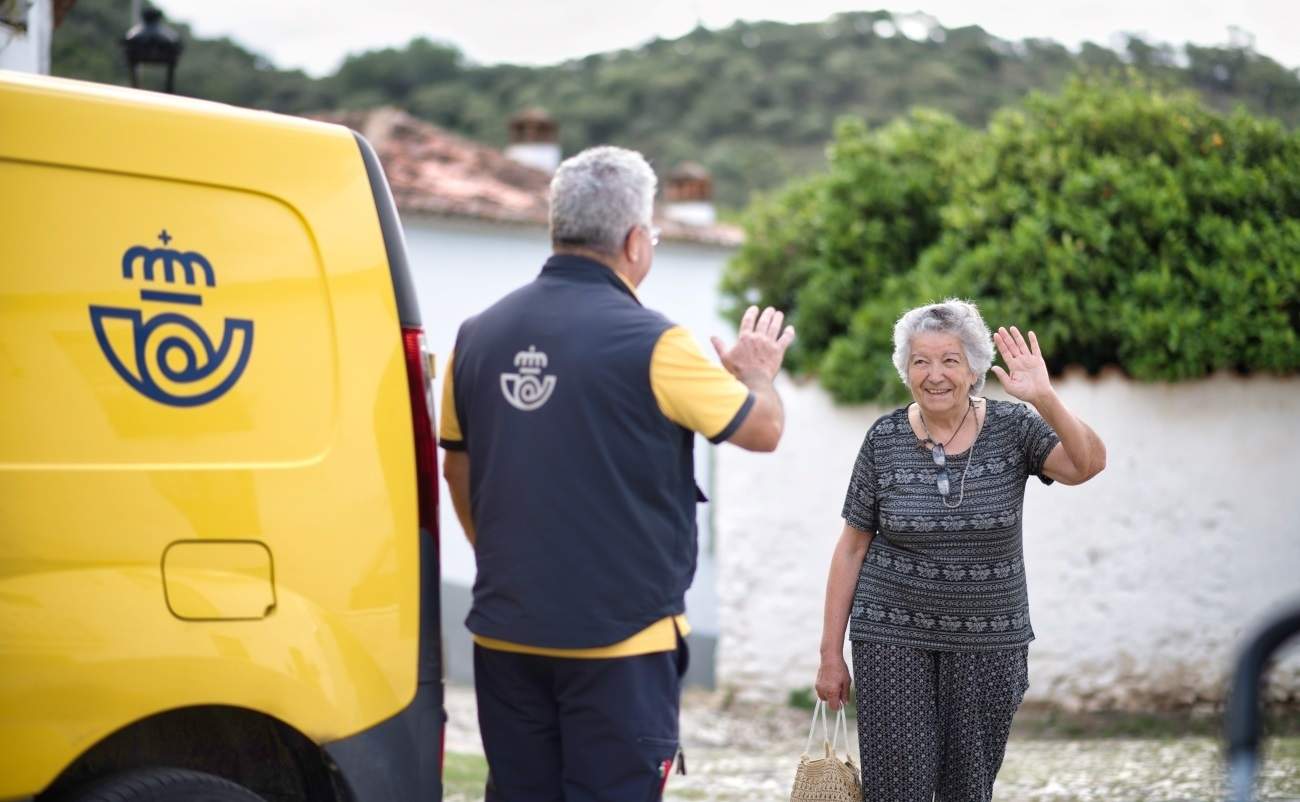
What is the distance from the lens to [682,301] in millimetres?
17062

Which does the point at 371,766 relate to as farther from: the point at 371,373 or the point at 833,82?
the point at 833,82

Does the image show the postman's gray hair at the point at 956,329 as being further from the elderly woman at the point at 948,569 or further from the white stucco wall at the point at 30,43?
the white stucco wall at the point at 30,43

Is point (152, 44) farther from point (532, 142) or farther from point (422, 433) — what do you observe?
point (532, 142)

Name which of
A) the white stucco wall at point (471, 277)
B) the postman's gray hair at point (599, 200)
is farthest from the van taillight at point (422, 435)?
the white stucco wall at point (471, 277)

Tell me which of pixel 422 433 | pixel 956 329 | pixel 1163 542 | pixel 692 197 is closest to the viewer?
pixel 422 433

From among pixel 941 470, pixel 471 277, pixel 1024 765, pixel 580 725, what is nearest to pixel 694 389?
pixel 580 725

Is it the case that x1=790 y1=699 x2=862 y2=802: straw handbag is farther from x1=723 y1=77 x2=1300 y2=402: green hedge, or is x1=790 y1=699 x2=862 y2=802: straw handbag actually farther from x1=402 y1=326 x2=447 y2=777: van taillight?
x1=723 y1=77 x2=1300 y2=402: green hedge

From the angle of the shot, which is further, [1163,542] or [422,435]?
[1163,542]

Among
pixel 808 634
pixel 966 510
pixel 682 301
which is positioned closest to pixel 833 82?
pixel 682 301

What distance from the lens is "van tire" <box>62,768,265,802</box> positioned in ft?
9.89

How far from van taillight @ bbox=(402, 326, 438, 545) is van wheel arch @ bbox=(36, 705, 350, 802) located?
1.83 feet

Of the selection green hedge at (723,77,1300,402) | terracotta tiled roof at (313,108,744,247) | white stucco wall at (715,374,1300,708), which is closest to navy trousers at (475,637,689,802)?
green hedge at (723,77,1300,402)

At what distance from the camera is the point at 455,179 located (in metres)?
16.8

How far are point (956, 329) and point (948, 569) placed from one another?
64 centimetres
